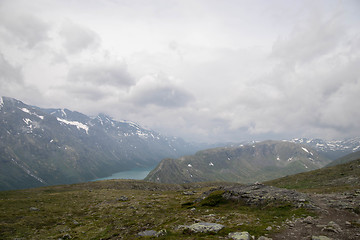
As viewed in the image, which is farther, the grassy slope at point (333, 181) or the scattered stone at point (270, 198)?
the grassy slope at point (333, 181)

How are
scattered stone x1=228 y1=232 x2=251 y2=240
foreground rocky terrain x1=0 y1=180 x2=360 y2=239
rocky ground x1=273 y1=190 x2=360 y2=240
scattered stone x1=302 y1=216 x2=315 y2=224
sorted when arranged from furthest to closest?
scattered stone x1=302 y1=216 x2=315 y2=224
foreground rocky terrain x1=0 y1=180 x2=360 y2=239
rocky ground x1=273 y1=190 x2=360 y2=240
scattered stone x1=228 y1=232 x2=251 y2=240

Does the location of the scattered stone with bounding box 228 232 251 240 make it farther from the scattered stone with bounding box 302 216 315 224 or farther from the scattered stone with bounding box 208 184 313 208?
the scattered stone with bounding box 208 184 313 208

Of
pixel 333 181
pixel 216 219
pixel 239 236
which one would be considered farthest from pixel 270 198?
pixel 333 181

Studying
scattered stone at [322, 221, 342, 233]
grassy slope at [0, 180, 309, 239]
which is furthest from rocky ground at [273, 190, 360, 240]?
grassy slope at [0, 180, 309, 239]

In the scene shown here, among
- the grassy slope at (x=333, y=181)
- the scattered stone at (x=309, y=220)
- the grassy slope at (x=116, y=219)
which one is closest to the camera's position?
the scattered stone at (x=309, y=220)

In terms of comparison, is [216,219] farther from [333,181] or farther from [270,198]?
[333,181]

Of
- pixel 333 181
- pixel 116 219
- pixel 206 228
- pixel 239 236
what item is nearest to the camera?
pixel 239 236

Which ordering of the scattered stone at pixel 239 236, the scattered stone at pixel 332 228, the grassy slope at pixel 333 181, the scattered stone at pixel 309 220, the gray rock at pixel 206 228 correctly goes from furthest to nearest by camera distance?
the grassy slope at pixel 333 181 → the scattered stone at pixel 309 220 → the gray rock at pixel 206 228 → the scattered stone at pixel 332 228 → the scattered stone at pixel 239 236

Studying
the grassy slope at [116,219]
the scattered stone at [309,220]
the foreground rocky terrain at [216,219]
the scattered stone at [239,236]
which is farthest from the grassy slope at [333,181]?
the scattered stone at [239,236]

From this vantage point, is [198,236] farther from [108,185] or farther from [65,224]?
[108,185]

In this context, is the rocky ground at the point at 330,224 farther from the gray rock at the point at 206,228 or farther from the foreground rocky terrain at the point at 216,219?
the gray rock at the point at 206,228

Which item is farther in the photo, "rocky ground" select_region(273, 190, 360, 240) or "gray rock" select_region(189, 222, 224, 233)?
"gray rock" select_region(189, 222, 224, 233)

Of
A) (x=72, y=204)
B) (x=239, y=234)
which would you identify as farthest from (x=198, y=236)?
(x=72, y=204)

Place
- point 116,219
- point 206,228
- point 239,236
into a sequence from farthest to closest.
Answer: point 116,219
point 206,228
point 239,236
